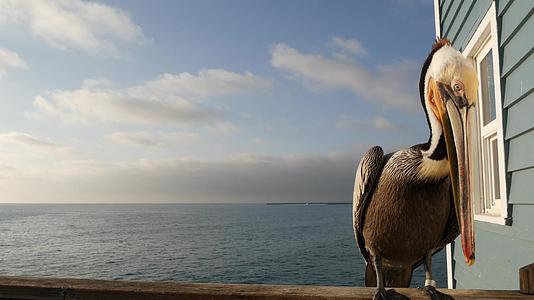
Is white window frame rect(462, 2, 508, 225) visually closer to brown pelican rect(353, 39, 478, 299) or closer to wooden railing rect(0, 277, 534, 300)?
brown pelican rect(353, 39, 478, 299)

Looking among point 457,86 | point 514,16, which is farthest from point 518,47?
point 457,86

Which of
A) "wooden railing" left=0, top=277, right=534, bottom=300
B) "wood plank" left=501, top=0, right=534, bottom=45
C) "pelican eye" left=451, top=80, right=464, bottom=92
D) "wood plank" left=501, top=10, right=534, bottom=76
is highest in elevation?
"wood plank" left=501, top=0, right=534, bottom=45

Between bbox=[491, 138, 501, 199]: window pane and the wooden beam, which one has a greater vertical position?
bbox=[491, 138, 501, 199]: window pane

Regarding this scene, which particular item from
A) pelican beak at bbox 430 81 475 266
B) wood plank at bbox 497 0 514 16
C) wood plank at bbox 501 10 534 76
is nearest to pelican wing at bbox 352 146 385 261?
pelican beak at bbox 430 81 475 266

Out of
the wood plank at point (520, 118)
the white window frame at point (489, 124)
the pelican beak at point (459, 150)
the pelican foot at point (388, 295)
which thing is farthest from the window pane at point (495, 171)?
the pelican beak at point (459, 150)

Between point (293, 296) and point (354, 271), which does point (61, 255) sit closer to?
point (354, 271)

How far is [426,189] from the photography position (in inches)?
67.9

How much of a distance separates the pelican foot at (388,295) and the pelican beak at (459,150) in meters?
0.44

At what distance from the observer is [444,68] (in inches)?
62.7

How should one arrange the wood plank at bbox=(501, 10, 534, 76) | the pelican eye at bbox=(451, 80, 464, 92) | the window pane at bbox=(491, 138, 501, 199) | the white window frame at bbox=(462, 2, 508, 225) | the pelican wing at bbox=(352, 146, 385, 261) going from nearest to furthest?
the pelican eye at bbox=(451, 80, 464, 92) → the pelican wing at bbox=(352, 146, 385, 261) → the wood plank at bbox=(501, 10, 534, 76) → the white window frame at bbox=(462, 2, 508, 225) → the window pane at bbox=(491, 138, 501, 199)

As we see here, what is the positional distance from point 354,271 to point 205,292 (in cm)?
2764

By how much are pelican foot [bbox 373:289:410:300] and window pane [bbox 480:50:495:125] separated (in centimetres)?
263

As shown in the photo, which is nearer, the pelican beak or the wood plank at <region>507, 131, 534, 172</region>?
the pelican beak

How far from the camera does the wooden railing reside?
1.82 m
